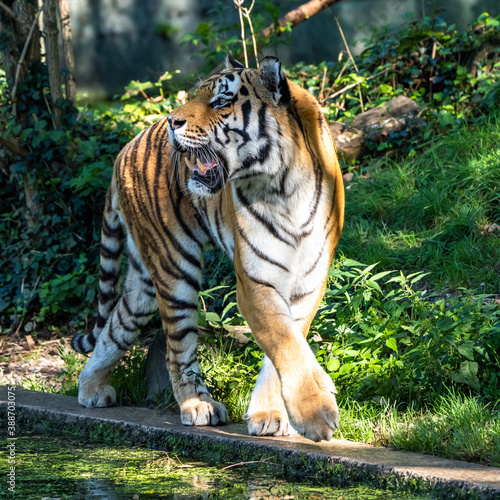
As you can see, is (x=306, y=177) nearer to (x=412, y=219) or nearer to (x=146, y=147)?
(x=146, y=147)

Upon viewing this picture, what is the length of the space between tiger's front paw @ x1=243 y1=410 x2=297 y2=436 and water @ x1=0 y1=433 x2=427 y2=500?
9.9 inches

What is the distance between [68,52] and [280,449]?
16.0 ft

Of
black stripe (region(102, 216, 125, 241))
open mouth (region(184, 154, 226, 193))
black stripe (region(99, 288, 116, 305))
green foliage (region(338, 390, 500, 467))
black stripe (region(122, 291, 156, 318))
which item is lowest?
green foliage (region(338, 390, 500, 467))

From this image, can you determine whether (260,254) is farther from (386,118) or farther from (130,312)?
(386,118)

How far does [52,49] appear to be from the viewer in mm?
6121

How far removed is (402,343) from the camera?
3973 millimetres

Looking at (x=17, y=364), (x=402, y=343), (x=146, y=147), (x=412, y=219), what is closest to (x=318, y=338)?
(x=402, y=343)

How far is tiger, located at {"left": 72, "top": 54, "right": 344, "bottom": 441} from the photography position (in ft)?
9.57

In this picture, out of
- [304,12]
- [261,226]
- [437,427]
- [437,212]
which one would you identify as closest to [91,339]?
[261,226]

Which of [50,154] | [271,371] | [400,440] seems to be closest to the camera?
[400,440]

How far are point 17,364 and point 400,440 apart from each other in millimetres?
3631

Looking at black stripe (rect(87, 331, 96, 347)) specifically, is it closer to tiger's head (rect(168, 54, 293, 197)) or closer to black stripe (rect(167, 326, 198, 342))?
black stripe (rect(167, 326, 198, 342))

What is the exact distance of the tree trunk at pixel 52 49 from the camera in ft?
19.9

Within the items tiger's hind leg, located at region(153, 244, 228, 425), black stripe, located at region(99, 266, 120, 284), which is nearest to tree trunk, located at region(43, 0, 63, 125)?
black stripe, located at region(99, 266, 120, 284)
